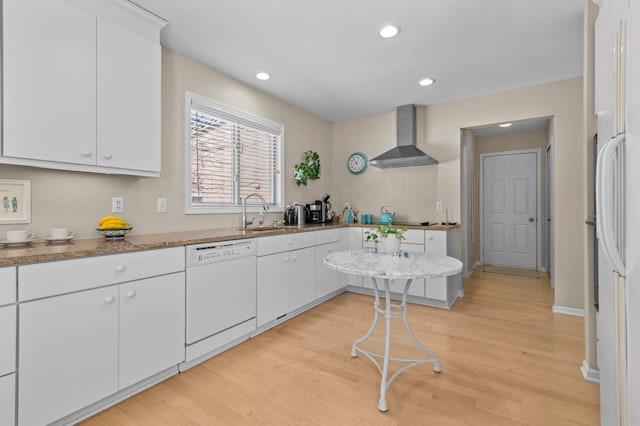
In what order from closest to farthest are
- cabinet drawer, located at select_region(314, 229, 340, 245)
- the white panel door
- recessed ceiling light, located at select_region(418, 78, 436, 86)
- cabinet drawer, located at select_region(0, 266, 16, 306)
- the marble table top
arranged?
cabinet drawer, located at select_region(0, 266, 16, 306), the marble table top, recessed ceiling light, located at select_region(418, 78, 436, 86), cabinet drawer, located at select_region(314, 229, 340, 245), the white panel door

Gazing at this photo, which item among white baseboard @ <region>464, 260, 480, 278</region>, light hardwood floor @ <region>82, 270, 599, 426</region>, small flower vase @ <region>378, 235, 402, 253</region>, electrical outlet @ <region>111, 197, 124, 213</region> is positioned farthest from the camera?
white baseboard @ <region>464, 260, 480, 278</region>

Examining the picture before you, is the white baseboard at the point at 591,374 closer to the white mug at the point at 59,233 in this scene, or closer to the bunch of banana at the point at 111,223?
the bunch of banana at the point at 111,223

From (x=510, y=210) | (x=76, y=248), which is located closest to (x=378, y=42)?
(x=76, y=248)

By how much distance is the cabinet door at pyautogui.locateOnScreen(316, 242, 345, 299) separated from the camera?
345cm

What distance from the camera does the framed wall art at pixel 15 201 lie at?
176 centimetres

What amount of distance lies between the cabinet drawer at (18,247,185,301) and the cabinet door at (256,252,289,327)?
0.84 m

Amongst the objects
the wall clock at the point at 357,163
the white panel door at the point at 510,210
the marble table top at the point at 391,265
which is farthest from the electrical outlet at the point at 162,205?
the white panel door at the point at 510,210

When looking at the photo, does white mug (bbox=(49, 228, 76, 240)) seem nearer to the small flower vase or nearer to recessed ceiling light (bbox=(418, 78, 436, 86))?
the small flower vase

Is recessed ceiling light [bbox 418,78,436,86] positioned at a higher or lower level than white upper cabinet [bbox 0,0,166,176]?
higher

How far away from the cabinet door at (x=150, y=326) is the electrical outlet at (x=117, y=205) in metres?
0.74

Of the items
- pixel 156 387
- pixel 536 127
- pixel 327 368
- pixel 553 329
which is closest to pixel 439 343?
pixel 327 368

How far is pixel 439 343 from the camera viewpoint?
2.52 m

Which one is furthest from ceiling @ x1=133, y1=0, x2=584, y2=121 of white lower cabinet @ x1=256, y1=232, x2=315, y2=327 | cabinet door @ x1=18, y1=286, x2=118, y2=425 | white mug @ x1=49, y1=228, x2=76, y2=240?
cabinet door @ x1=18, y1=286, x2=118, y2=425

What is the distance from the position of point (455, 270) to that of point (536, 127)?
491 centimetres
